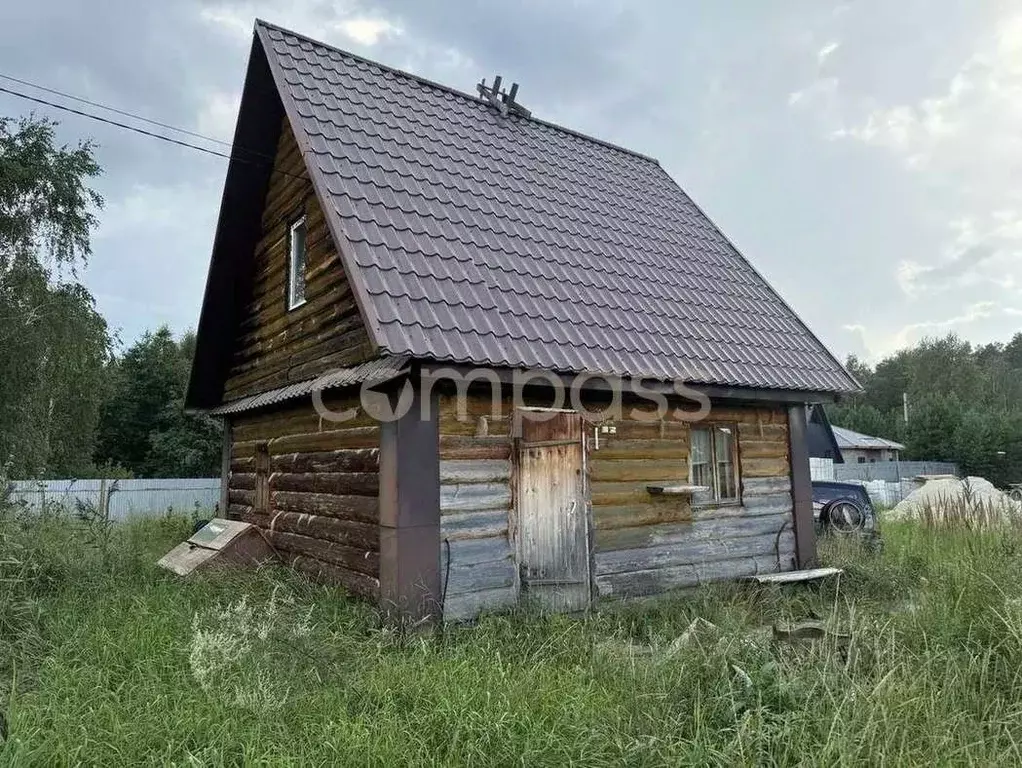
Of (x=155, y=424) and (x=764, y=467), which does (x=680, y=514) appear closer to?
(x=764, y=467)

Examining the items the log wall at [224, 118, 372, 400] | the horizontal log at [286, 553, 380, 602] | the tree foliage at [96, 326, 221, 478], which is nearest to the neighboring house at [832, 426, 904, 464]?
the tree foliage at [96, 326, 221, 478]

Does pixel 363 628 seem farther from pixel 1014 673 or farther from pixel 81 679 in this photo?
pixel 1014 673

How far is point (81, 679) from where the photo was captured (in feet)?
12.8

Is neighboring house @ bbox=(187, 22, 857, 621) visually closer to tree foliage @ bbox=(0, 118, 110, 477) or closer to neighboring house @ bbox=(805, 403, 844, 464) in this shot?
tree foliage @ bbox=(0, 118, 110, 477)

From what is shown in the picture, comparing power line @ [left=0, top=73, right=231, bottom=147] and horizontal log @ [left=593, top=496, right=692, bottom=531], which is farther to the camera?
horizontal log @ [left=593, top=496, right=692, bottom=531]

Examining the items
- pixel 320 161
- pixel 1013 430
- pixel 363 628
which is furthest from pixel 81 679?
pixel 1013 430

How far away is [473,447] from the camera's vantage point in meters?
5.73

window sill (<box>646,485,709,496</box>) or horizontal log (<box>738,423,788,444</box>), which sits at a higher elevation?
horizontal log (<box>738,423,788,444</box>)

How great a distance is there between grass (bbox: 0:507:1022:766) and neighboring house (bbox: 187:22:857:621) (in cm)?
93

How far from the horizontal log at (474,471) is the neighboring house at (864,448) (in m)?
33.3

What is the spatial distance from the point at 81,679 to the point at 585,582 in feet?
12.8

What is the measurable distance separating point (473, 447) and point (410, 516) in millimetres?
859

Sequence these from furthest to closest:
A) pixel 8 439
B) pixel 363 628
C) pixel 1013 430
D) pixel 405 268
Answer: pixel 1013 430 → pixel 8 439 → pixel 405 268 → pixel 363 628

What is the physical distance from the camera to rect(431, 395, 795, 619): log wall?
5.57 meters
